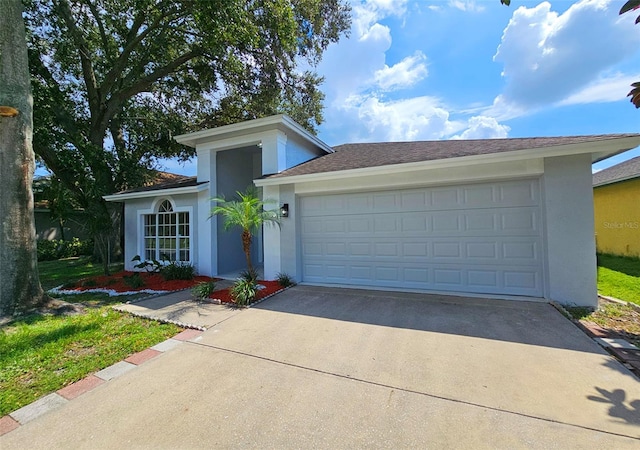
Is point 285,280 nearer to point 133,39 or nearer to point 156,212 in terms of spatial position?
point 156,212

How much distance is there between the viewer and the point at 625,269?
28.6 ft

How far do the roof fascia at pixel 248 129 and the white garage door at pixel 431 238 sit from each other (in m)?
2.37

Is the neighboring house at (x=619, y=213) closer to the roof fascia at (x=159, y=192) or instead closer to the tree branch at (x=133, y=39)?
the roof fascia at (x=159, y=192)

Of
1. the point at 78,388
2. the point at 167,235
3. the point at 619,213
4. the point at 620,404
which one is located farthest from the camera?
the point at 619,213

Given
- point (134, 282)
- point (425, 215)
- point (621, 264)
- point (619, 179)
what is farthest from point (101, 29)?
point (621, 264)

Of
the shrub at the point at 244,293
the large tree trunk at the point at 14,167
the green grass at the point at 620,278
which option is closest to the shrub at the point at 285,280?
the shrub at the point at 244,293

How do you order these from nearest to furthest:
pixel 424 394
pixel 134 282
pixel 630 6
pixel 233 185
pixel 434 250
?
pixel 424 394, pixel 630 6, pixel 434 250, pixel 134 282, pixel 233 185

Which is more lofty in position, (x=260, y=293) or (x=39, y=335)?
(x=260, y=293)

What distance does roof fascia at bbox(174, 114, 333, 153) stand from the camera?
26.0 ft

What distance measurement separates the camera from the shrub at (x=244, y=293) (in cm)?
587

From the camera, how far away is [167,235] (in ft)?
32.4

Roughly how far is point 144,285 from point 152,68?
1123 centimetres

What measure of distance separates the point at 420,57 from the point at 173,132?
501 inches

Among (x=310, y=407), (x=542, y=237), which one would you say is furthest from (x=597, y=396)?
Result: (x=542, y=237)
